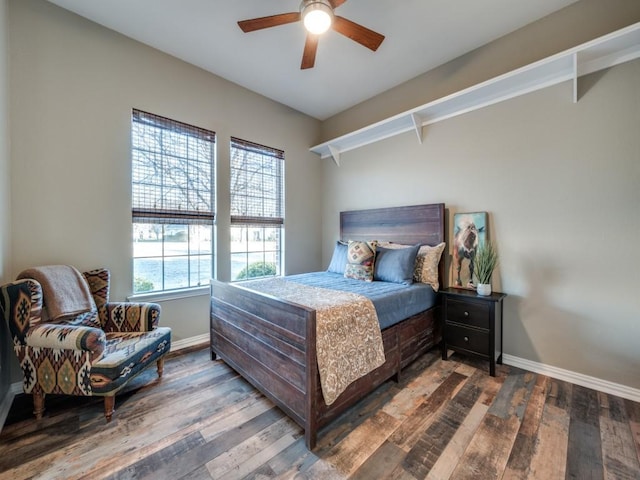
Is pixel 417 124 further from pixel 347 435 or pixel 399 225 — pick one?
pixel 347 435

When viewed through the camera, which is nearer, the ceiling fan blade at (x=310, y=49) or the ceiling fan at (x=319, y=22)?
the ceiling fan at (x=319, y=22)

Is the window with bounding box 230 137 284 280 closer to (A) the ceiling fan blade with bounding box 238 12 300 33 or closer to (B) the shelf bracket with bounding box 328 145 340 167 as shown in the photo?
(B) the shelf bracket with bounding box 328 145 340 167

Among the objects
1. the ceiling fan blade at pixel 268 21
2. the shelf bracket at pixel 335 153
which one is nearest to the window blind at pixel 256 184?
the shelf bracket at pixel 335 153

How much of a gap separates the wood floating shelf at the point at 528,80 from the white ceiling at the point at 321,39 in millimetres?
532

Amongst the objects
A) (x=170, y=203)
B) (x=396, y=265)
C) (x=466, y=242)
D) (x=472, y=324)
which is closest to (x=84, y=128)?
(x=170, y=203)

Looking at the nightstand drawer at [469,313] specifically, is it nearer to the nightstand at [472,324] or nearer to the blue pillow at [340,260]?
the nightstand at [472,324]

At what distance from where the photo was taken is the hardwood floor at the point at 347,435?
1.45 meters

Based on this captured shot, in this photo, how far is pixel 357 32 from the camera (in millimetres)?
1999

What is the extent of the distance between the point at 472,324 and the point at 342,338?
60.2 inches

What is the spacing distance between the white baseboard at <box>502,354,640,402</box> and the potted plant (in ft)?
2.51

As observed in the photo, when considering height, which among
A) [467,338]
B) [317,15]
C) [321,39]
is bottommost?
[467,338]

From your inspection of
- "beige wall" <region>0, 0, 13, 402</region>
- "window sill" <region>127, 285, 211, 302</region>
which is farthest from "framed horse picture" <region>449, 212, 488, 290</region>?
"beige wall" <region>0, 0, 13, 402</region>

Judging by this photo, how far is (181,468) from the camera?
1452 millimetres

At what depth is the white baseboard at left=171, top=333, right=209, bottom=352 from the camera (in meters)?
2.91
